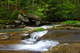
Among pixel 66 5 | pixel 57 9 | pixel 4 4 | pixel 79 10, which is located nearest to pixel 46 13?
pixel 57 9

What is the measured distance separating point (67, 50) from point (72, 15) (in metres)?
33.1

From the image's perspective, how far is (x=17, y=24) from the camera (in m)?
28.3

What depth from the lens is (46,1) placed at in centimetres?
3956

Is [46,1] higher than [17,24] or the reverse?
higher

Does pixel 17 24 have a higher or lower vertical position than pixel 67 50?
lower

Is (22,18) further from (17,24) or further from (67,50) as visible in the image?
(67,50)

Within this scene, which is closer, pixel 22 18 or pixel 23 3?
pixel 22 18

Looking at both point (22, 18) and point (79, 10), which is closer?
point (22, 18)

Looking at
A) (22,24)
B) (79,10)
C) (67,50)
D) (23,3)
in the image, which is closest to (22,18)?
(22,24)

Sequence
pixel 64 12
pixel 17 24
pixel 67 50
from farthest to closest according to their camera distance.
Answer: pixel 64 12, pixel 17 24, pixel 67 50

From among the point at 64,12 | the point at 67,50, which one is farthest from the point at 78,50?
the point at 64,12

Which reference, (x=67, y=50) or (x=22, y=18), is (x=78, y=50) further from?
(x=22, y=18)

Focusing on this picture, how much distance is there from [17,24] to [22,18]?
1.57m

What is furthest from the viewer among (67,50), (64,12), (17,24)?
(64,12)
